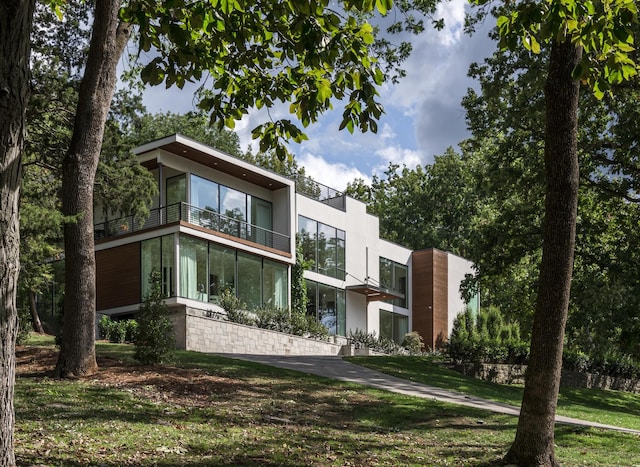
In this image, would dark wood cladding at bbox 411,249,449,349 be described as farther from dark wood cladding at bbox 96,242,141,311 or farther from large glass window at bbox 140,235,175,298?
dark wood cladding at bbox 96,242,141,311

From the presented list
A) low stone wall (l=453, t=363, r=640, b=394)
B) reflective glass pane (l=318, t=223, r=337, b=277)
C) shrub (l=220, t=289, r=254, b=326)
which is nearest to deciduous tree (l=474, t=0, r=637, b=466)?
low stone wall (l=453, t=363, r=640, b=394)

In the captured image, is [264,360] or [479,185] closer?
[264,360]

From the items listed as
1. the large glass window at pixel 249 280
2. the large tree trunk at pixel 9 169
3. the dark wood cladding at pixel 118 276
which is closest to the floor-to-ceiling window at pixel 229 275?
the large glass window at pixel 249 280

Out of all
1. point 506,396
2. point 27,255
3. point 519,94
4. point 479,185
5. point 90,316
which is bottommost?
point 506,396

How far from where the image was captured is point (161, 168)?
105ft

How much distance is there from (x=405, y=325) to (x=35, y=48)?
29488 millimetres

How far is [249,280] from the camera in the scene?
33.4 metres

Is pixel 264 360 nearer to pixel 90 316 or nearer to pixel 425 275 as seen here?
pixel 90 316

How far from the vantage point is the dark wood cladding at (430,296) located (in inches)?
1746

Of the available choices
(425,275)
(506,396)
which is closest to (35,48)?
(506,396)

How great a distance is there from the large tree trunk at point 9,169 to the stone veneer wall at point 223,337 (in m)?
22.3

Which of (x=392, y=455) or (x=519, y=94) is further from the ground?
(x=519, y=94)

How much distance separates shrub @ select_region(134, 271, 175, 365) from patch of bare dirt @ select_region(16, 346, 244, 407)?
34 cm

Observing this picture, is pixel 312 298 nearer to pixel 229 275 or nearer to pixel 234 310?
pixel 229 275
